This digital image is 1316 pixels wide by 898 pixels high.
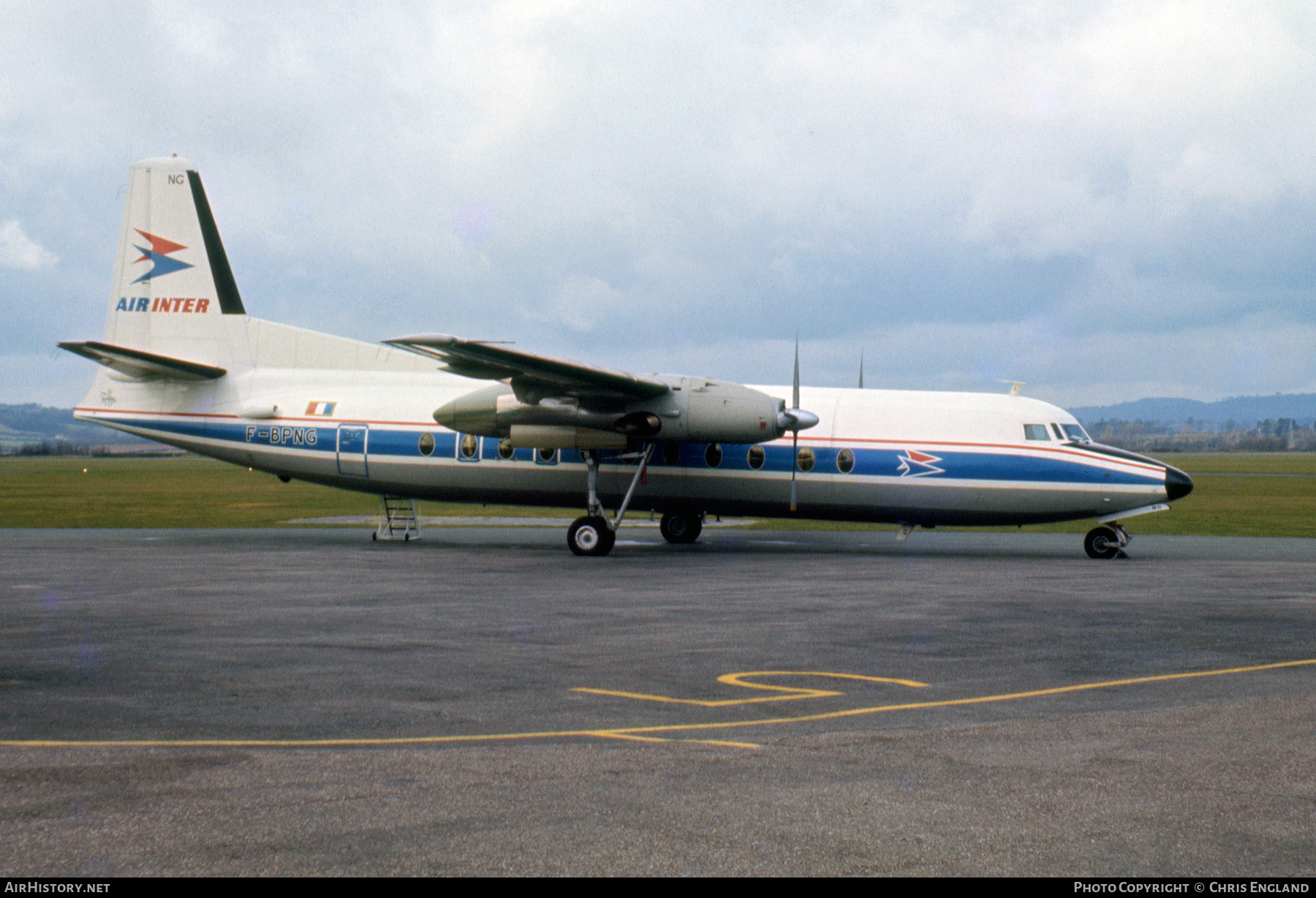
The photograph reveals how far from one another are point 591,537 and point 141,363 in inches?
540

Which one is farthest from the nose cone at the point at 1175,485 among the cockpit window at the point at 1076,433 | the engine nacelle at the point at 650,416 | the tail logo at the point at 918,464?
the engine nacelle at the point at 650,416

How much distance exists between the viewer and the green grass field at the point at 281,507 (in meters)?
40.6

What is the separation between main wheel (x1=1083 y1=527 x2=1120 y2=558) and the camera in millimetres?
26172

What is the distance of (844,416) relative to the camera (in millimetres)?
28062

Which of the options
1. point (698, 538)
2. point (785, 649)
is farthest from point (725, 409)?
point (785, 649)

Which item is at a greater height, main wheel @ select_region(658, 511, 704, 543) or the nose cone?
the nose cone

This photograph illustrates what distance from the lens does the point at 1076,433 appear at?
89.8ft

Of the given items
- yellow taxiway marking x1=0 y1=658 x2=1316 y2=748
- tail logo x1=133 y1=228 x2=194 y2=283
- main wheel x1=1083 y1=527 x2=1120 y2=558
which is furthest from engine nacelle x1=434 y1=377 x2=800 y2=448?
yellow taxiway marking x1=0 y1=658 x2=1316 y2=748

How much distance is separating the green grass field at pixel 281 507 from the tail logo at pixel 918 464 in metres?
12.4

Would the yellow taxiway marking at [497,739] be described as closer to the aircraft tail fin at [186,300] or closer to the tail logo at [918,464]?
the tail logo at [918,464]

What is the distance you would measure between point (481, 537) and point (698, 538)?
257 inches

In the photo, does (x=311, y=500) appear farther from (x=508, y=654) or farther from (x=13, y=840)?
(x=13, y=840)

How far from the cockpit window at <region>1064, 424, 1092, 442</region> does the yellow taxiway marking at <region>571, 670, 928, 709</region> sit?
18.1 meters

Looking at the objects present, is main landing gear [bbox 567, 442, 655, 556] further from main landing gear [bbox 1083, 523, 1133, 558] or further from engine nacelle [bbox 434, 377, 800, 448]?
main landing gear [bbox 1083, 523, 1133, 558]
